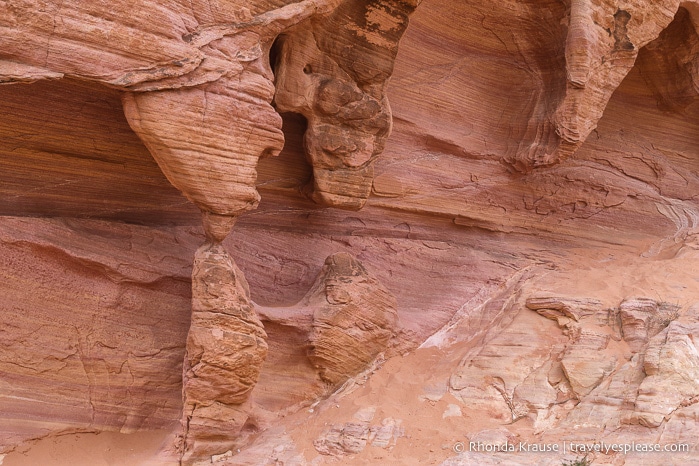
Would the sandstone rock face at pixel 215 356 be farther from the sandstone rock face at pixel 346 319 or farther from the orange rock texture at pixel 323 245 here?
the sandstone rock face at pixel 346 319

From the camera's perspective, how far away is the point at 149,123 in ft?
16.7

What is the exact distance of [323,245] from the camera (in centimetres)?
742

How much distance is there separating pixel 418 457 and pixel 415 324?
187cm

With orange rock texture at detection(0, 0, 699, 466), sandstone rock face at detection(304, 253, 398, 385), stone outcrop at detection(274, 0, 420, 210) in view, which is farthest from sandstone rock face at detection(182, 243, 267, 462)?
stone outcrop at detection(274, 0, 420, 210)

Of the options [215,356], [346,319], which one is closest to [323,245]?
[346,319]

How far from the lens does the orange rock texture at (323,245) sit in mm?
5348

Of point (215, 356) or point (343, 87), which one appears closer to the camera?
point (215, 356)

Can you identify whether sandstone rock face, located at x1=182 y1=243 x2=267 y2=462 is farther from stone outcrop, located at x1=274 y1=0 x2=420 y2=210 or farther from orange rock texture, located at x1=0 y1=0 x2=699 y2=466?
stone outcrop, located at x1=274 y1=0 x2=420 y2=210

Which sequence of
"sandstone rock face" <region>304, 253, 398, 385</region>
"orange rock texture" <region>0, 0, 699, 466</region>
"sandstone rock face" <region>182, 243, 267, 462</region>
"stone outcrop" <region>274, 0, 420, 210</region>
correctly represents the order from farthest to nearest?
"sandstone rock face" <region>304, 253, 398, 385</region> → "stone outcrop" <region>274, 0, 420, 210</region> → "sandstone rock face" <region>182, 243, 267, 462</region> → "orange rock texture" <region>0, 0, 699, 466</region>

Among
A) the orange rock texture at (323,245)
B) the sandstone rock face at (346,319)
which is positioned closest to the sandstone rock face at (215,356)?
the orange rock texture at (323,245)

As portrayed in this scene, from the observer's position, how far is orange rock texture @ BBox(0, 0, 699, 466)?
17.5 ft

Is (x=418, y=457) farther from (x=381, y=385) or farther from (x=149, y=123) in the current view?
(x=149, y=123)

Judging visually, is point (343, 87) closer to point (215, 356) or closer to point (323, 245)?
point (323, 245)

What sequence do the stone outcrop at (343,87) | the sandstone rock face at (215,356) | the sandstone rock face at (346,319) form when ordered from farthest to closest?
1. the sandstone rock face at (346,319)
2. the stone outcrop at (343,87)
3. the sandstone rock face at (215,356)
